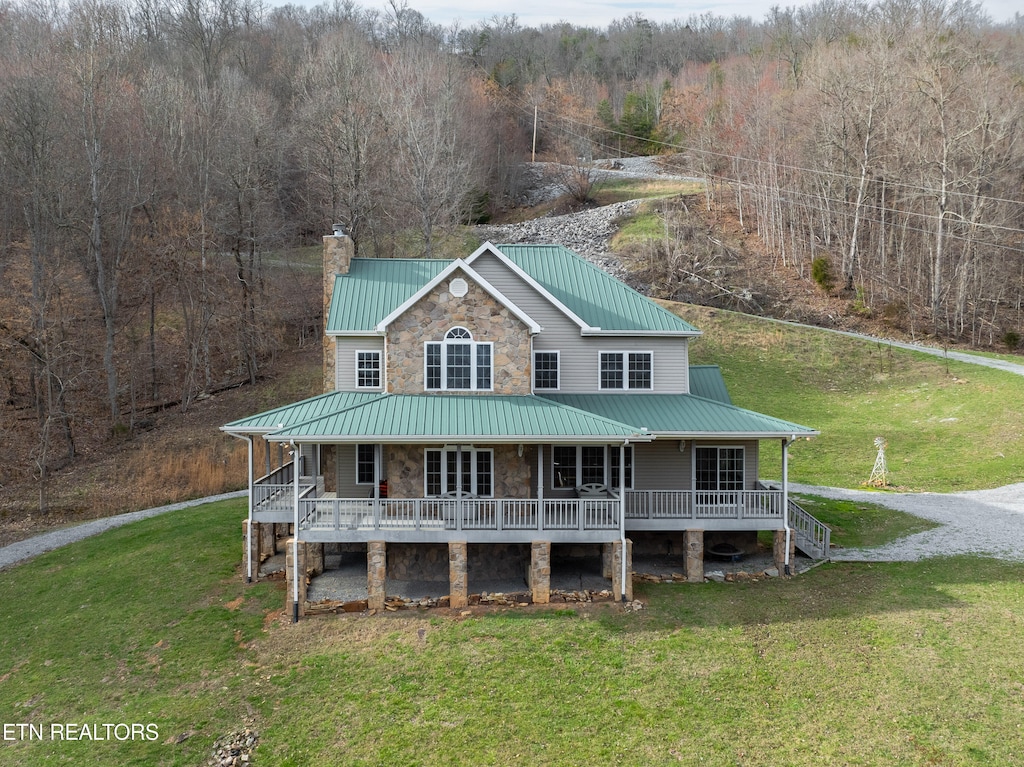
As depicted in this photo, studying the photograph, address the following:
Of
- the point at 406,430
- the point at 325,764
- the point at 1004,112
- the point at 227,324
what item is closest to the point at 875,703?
the point at 325,764

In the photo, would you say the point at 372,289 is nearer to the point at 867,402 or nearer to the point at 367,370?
the point at 367,370

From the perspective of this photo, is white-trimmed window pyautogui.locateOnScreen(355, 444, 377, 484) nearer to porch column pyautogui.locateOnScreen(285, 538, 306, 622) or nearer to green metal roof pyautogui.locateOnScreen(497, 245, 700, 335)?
porch column pyautogui.locateOnScreen(285, 538, 306, 622)

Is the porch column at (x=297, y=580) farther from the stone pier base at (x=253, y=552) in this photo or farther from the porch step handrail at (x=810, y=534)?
the porch step handrail at (x=810, y=534)

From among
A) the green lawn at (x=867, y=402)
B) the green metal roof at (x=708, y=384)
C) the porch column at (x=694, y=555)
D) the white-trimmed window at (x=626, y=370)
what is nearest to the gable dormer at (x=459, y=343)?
the white-trimmed window at (x=626, y=370)

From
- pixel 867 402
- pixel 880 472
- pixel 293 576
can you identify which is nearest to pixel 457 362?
pixel 293 576

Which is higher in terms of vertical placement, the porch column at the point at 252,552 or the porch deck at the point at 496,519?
the porch deck at the point at 496,519

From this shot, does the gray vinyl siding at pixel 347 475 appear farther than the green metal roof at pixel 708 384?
No
